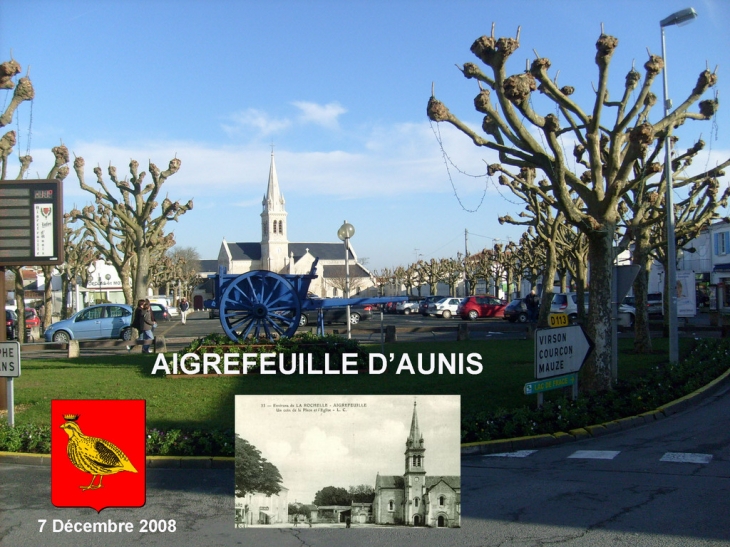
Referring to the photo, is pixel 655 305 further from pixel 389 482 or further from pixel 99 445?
pixel 99 445

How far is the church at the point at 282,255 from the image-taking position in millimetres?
99500

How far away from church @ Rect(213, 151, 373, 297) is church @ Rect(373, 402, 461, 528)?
85442 millimetres

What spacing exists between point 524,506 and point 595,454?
256cm

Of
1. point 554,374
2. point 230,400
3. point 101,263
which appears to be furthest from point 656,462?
point 101,263

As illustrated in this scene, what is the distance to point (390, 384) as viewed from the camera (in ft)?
42.1

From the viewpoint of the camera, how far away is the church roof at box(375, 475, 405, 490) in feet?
14.2

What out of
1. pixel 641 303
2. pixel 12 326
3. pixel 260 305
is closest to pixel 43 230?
pixel 260 305

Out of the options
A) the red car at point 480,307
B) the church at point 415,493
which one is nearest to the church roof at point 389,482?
the church at point 415,493

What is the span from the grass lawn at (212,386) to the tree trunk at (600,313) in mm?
1203

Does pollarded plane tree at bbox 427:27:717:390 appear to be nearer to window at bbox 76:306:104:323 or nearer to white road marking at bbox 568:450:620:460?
white road marking at bbox 568:450:620:460

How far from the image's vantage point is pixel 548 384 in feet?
33.4

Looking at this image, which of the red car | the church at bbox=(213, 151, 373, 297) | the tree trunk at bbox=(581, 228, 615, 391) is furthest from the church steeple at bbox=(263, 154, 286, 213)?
the tree trunk at bbox=(581, 228, 615, 391)

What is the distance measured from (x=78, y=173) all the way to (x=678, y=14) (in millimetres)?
17418

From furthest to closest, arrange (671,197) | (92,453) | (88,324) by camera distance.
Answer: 1. (88,324)
2. (671,197)
3. (92,453)
